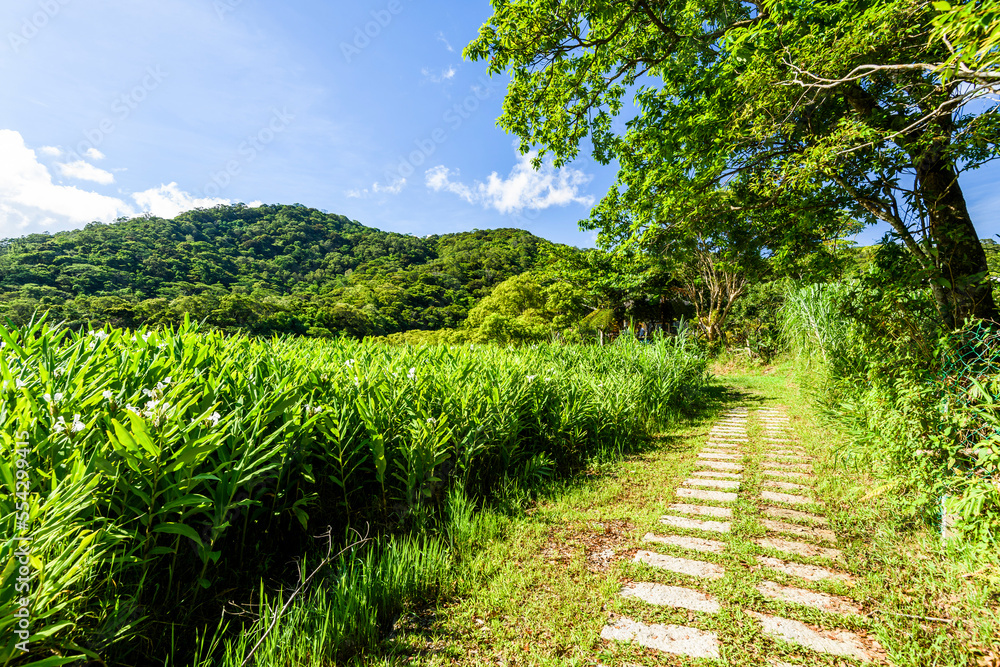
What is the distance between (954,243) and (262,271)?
131ft

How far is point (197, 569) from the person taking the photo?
1.74m

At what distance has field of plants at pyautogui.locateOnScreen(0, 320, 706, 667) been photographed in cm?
120

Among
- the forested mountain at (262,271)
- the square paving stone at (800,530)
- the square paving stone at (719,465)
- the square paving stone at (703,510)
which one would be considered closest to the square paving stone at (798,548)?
the square paving stone at (800,530)

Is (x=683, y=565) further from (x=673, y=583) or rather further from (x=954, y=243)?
(x=954, y=243)

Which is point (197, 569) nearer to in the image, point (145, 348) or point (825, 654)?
point (145, 348)

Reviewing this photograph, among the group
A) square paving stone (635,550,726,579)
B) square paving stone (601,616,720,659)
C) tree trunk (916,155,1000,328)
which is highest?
tree trunk (916,155,1000,328)

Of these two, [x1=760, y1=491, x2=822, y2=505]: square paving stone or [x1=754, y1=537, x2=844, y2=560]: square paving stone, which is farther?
[x1=760, y1=491, x2=822, y2=505]: square paving stone

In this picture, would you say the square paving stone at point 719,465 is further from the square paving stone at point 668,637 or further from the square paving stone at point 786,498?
the square paving stone at point 668,637

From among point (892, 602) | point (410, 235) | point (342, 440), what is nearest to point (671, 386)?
point (892, 602)

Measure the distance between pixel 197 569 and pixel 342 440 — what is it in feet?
2.71

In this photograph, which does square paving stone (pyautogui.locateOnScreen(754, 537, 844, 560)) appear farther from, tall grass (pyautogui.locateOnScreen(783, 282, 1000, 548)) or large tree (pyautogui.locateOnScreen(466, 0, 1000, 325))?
large tree (pyautogui.locateOnScreen(466, 0, 1000, 325))

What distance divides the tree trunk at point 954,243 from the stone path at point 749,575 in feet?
5.56

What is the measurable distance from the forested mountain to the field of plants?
804 centimetres

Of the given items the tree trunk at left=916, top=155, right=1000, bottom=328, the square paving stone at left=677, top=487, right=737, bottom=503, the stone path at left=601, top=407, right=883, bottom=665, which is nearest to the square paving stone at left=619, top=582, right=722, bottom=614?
the stone path at left=601, top=407, right=883, bottom=665
